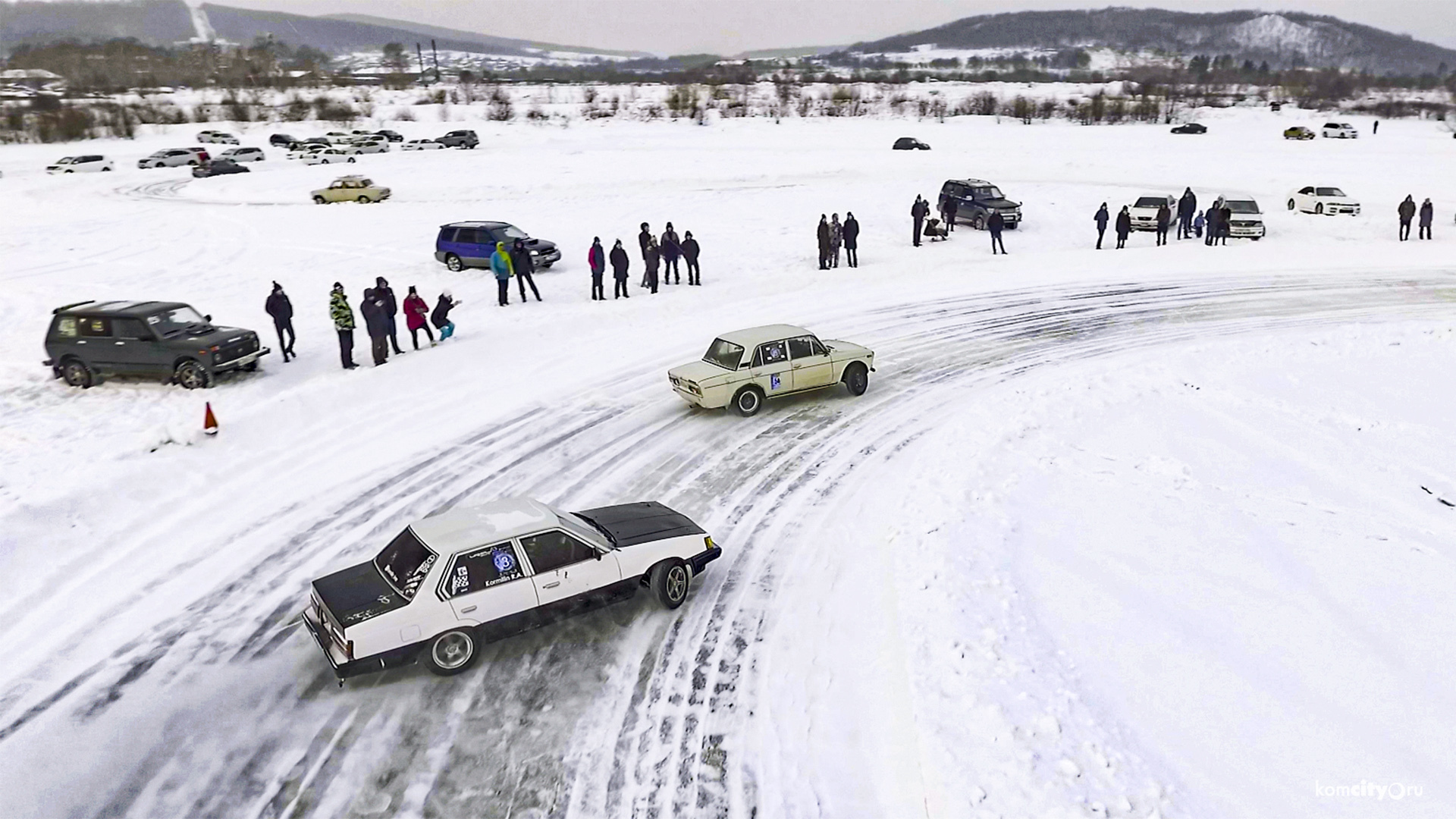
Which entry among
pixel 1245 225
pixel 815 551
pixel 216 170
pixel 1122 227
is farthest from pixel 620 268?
pixel 216 170

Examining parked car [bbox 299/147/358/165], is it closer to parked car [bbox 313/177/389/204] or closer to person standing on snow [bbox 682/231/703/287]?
parked car [bbox 313/177/389/204]

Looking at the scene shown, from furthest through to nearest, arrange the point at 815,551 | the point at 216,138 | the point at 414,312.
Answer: the point at 216,138
the point at 414,312
the point at 815,551

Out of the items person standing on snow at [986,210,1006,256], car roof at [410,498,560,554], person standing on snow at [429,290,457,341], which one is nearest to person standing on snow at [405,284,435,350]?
person standing on snow at [429,290,457,341]

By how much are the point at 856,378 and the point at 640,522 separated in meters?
7.31

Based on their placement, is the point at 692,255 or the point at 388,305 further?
the point at 692,255

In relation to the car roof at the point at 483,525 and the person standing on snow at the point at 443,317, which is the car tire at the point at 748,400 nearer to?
the car roof at the point at 483,525

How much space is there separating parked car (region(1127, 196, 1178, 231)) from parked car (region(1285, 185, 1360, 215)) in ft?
18.4

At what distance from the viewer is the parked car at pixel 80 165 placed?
5050 centimetres

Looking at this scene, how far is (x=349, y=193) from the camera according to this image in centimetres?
3803

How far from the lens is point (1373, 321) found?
2105cm

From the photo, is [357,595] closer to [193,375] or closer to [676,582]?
[676,582]

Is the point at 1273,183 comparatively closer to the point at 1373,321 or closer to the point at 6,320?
the point at 1373,321

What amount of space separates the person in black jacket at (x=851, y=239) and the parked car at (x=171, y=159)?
44.3m

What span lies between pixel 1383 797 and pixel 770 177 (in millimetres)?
37999
